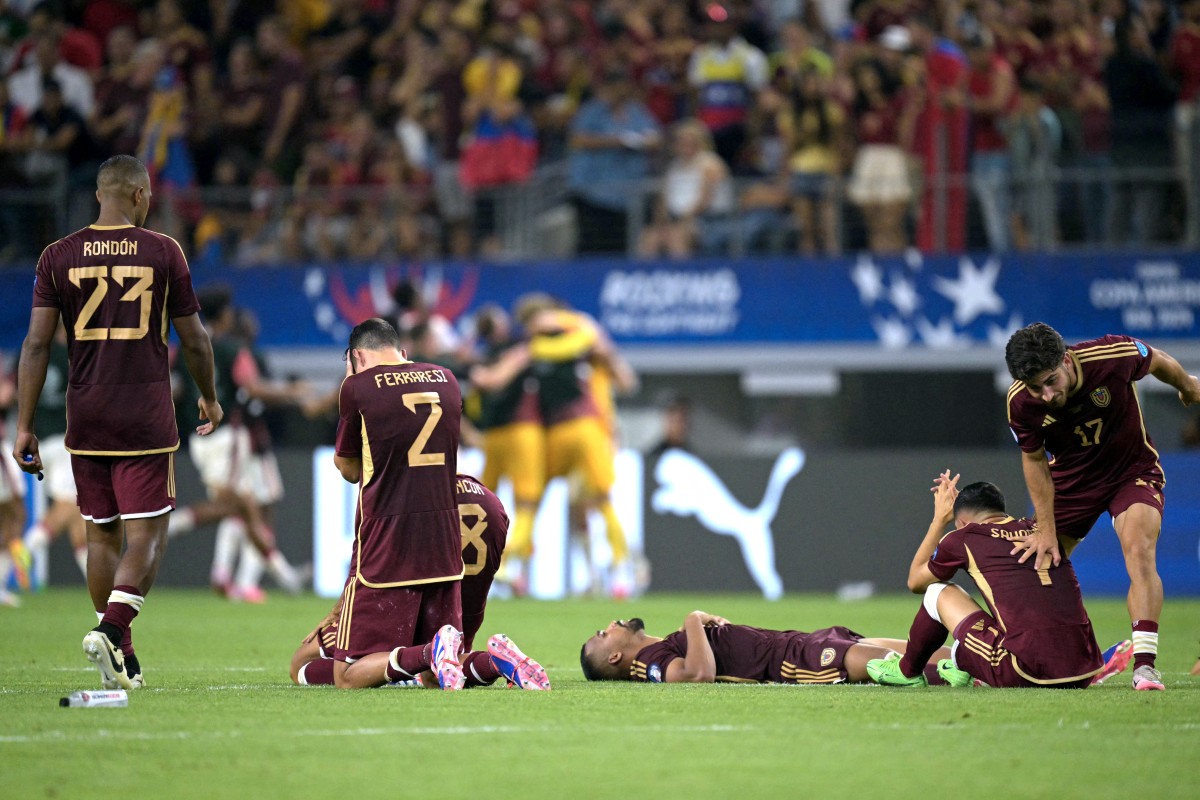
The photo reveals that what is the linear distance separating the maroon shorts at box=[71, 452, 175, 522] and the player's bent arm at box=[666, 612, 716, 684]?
8.39ft

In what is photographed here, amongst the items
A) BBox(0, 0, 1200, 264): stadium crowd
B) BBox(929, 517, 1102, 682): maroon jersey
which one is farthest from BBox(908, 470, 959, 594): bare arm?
BBox(0, 0, 1200, 264): stadium crowd

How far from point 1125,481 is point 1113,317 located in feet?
31.7

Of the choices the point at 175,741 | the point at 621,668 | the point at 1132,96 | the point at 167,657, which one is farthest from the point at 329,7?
the point at 175,741

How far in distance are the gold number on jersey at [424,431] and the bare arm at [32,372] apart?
161 cm

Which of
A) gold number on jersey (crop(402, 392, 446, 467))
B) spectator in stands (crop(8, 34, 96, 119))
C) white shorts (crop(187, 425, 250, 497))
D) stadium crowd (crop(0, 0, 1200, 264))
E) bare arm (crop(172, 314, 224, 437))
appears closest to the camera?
bare arm (crop(172, 314, 224, 437))

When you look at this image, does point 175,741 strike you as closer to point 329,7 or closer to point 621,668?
point 621,668

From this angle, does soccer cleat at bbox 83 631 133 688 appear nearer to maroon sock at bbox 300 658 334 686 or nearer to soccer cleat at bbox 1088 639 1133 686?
maroon sock at bbox 300 658 334 686

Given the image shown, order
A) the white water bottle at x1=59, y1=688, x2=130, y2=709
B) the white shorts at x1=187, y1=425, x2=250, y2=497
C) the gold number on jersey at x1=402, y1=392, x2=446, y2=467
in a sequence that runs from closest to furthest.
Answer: the white water bottle at x1=59, y1=688, x2=130, y2=709
the gold number on jersey at x1=402, y1=392, x2=446, y2=467
the white shorts at x1=187, y1=425, x2=250, y2=497

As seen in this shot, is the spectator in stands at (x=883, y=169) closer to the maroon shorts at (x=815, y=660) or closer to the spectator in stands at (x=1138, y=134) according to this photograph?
the spectator in stands at (x=1138, y=134)

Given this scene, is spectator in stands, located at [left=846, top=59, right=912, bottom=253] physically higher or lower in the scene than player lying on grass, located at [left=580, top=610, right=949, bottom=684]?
higher

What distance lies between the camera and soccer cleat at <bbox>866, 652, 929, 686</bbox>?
8.34 m

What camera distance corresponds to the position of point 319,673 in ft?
27.3

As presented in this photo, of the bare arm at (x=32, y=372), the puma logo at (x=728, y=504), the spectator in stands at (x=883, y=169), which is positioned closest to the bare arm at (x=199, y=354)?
the bare arm at (x=32, y=372)

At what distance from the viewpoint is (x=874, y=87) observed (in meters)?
18.7
